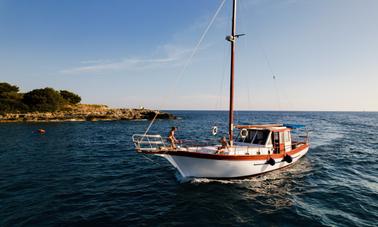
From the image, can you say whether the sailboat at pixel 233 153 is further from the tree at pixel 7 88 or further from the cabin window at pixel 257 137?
the tree at pixel 7 88

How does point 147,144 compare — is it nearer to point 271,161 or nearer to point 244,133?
point 244,133

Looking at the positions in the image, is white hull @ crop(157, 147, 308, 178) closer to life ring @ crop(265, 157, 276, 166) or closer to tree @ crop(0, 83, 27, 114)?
life ring @ crop(265, 157, 276, 166)

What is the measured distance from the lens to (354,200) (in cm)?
1162

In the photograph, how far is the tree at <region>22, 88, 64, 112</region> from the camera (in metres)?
66.8

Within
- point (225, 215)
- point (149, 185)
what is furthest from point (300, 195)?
point (149, 185)

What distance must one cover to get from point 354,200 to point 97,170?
54.8ft

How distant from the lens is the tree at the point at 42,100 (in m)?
66.8

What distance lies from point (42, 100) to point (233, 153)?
241 feet

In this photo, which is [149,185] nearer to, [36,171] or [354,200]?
[36,171]

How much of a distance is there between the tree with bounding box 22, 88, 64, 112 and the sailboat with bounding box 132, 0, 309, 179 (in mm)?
67448

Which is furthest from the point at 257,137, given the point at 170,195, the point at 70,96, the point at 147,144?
the point at 70,96

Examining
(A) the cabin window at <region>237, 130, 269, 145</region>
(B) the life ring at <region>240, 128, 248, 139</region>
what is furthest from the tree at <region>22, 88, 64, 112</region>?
(A) the cabin window at <region>237, 130, 269, 145</region>

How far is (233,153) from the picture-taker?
43.5 ft

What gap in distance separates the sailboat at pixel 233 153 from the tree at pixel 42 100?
2655 inches
